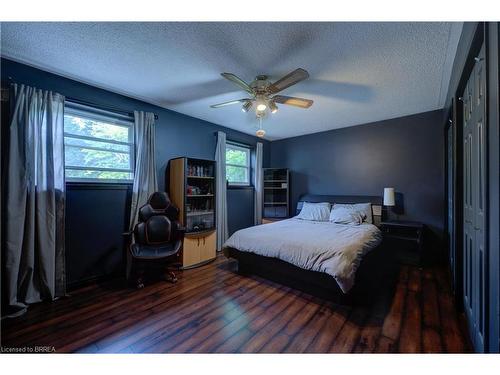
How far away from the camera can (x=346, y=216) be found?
3.46 metres

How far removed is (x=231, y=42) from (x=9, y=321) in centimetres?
314

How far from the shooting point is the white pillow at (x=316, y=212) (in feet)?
12.4

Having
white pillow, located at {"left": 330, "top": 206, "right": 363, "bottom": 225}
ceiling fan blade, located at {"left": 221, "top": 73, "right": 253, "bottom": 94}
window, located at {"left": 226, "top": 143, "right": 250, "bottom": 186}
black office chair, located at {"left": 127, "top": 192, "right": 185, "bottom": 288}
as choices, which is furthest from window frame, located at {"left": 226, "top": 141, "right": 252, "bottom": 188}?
ceiling fan blade, located at {"left": 221, "top": 73, "right": 253, "bottom": 94}

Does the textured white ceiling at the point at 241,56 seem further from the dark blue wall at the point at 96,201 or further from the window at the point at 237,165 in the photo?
the window at the point at 237,165

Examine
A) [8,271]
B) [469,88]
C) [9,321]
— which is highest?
[469,88]

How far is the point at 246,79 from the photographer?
2338 mm

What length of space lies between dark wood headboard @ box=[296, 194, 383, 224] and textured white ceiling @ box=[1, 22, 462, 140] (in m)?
1.68

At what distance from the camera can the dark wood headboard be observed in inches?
142

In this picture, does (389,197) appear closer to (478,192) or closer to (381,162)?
(381,162)

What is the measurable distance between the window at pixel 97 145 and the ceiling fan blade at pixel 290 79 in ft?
6.93
